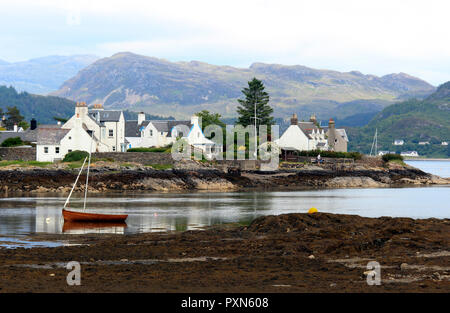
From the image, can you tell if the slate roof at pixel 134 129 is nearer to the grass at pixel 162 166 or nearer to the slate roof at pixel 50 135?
the slate roof at pixel 50 135

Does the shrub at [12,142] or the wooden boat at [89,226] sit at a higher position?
the shrub at [12,142]

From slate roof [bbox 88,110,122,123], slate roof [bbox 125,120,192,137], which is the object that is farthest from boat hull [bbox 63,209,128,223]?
slate roof [bbox 125,120,192,137]

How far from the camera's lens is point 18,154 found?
86688 millimetres

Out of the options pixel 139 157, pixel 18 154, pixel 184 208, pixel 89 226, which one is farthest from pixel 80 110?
pixel 89 226

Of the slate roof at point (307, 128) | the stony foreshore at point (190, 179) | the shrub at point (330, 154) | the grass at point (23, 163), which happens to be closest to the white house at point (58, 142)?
the grass at point (23, 163)

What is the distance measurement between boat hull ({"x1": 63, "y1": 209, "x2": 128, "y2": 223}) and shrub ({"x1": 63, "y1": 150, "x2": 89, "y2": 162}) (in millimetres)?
45730

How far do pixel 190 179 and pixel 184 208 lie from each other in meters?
28.0

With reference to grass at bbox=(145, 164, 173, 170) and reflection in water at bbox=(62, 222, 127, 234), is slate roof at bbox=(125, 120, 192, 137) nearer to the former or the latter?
grass at bbox=(145, 164, 173, 170)

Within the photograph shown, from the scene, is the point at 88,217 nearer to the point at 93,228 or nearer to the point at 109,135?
the point at 93,228

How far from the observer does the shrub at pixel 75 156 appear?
275 feet

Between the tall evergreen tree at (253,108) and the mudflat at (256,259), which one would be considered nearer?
the mudflat at (256,259)

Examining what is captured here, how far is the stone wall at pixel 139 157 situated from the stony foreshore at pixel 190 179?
2.85 metres
